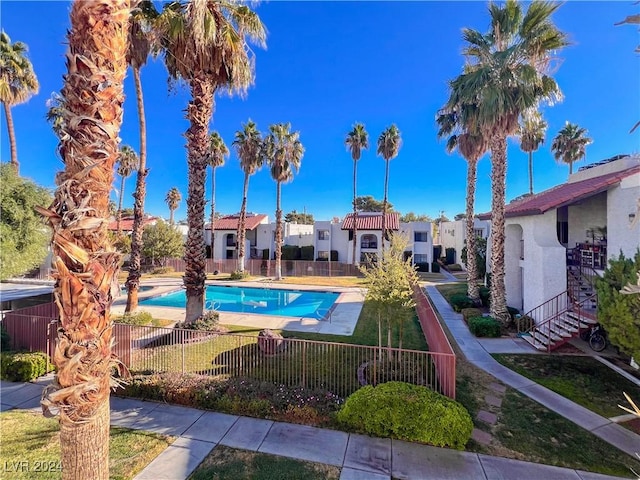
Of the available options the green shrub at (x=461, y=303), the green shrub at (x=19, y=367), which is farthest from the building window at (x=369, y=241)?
the green shrub at (x=19, y=367)

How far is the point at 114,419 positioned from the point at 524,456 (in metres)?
9.12

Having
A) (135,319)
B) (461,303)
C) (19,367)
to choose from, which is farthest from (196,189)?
(461,303)

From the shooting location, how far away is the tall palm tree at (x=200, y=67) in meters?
11.2

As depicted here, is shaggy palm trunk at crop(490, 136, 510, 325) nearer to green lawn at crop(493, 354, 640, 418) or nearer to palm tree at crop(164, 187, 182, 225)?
green lawn at crop(493, 354, 640, 418)

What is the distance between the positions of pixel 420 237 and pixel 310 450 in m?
33.0

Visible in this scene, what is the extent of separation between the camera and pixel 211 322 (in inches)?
493

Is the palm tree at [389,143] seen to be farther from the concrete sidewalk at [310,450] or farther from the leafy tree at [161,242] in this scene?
the concrete sidewalk at [310,450]

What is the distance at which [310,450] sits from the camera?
6.10 metres

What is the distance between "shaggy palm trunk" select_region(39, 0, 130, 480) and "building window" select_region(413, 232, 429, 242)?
35.8 m

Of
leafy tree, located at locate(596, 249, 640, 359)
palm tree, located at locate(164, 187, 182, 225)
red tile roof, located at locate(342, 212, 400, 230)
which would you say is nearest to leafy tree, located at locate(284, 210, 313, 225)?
palm tree, located at locate(164, 187, 182, 225)

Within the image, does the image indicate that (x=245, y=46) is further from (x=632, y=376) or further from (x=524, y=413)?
(x=632, y=376)

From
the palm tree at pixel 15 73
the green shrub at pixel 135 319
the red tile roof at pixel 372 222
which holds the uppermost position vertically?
the palm tree at pixel 15 73

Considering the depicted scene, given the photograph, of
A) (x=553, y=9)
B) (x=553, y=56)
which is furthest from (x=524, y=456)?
(x=553, y=9)

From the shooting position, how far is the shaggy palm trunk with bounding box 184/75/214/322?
39.9 feet
